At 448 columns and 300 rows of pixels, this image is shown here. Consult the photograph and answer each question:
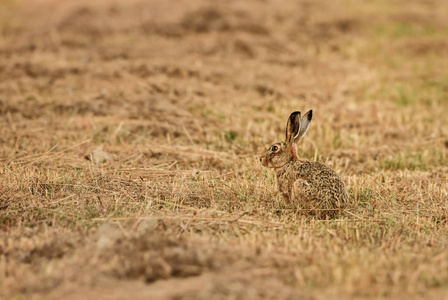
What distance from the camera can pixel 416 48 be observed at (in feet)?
53.3

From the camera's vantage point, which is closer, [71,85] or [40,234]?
[40,234]

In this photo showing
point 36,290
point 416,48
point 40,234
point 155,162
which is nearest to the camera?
point 36,290

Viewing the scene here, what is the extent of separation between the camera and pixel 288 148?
6.23 meters

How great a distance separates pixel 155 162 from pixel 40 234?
2757 millimetres

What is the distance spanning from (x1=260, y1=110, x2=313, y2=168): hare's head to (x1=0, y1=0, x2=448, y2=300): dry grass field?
1.02 feet

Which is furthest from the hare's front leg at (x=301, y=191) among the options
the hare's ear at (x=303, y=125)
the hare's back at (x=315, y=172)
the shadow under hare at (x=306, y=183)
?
the hare's ear at (x=303, y=125)

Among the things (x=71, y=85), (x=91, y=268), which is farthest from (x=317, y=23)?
(x=91, y=268)

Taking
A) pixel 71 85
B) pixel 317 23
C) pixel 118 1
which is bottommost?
pixel 71 85

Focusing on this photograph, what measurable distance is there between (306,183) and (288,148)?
70 cm

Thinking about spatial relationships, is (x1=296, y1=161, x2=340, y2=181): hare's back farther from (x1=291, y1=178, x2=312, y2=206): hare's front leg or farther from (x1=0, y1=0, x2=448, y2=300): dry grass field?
(x1=0, y1=0, x2=448, y2=300): dry grass field

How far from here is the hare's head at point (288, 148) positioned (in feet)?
20.2

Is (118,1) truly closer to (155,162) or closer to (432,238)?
(155,162)

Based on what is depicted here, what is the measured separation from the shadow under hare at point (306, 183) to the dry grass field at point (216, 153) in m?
0.15

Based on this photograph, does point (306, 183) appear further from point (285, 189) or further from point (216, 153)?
point (216, 153)
